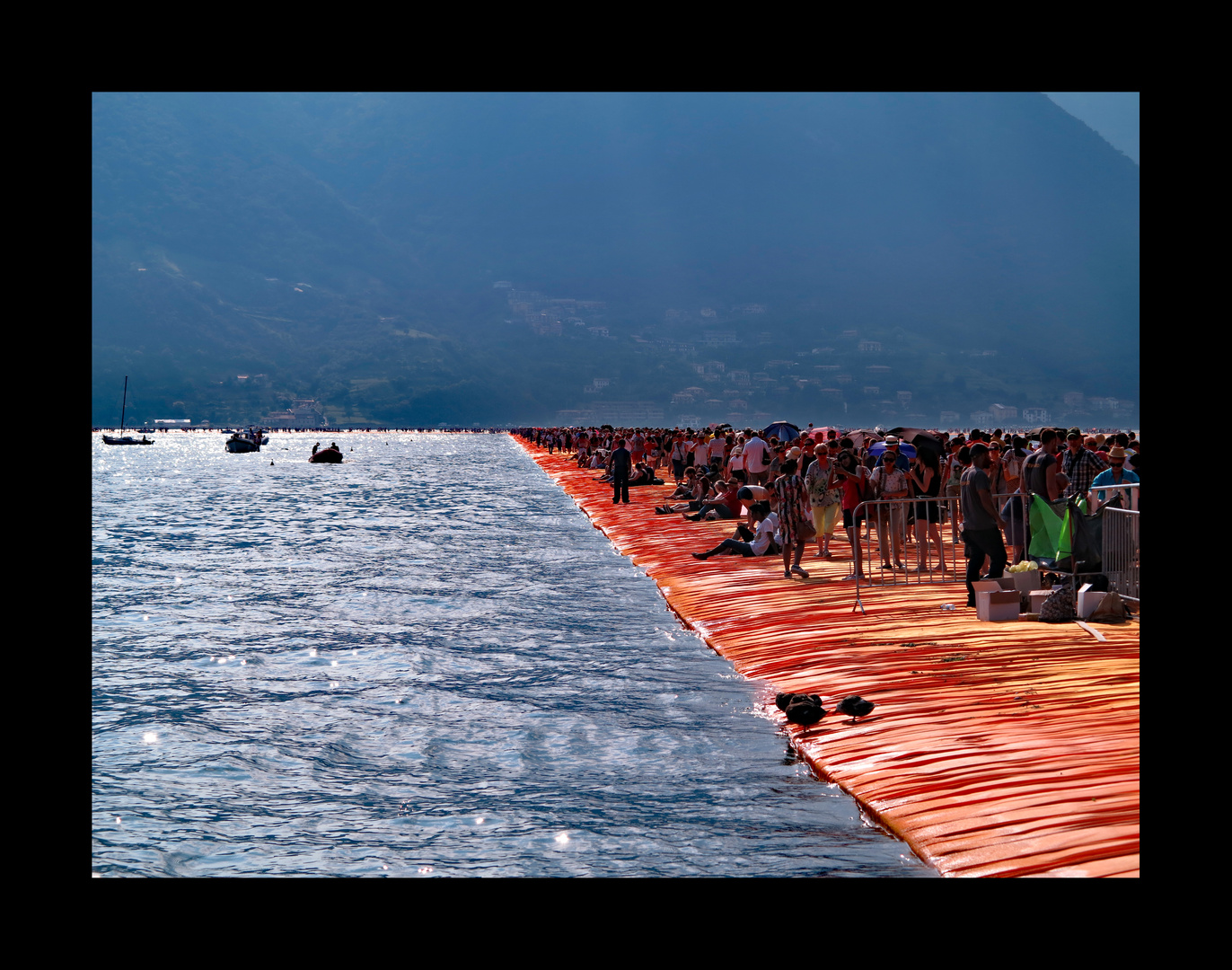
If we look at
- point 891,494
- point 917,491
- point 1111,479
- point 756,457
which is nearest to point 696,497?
point 756,457

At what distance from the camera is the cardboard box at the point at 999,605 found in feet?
41.7

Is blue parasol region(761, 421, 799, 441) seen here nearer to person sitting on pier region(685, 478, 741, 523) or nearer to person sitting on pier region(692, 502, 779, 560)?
person sitting on pier region(685, 478, 741, 523)

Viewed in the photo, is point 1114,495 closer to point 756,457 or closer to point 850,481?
point 850,481

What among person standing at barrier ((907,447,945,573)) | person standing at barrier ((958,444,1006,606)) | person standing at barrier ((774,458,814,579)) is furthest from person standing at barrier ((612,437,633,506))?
person standing at barrier ((958,444,1006,606))

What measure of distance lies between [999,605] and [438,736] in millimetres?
6610

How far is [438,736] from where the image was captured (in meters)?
10.1

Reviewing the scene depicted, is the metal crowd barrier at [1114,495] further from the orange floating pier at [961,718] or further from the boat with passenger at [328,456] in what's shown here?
the boat with passenger at [328,456]

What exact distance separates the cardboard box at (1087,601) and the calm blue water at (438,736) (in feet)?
12.7

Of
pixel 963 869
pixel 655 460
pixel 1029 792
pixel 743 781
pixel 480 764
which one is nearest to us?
pixel 963 869

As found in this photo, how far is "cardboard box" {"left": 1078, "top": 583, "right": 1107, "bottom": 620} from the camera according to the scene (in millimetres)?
12188

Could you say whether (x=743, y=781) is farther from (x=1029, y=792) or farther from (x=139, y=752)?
(x=139, y=752)
